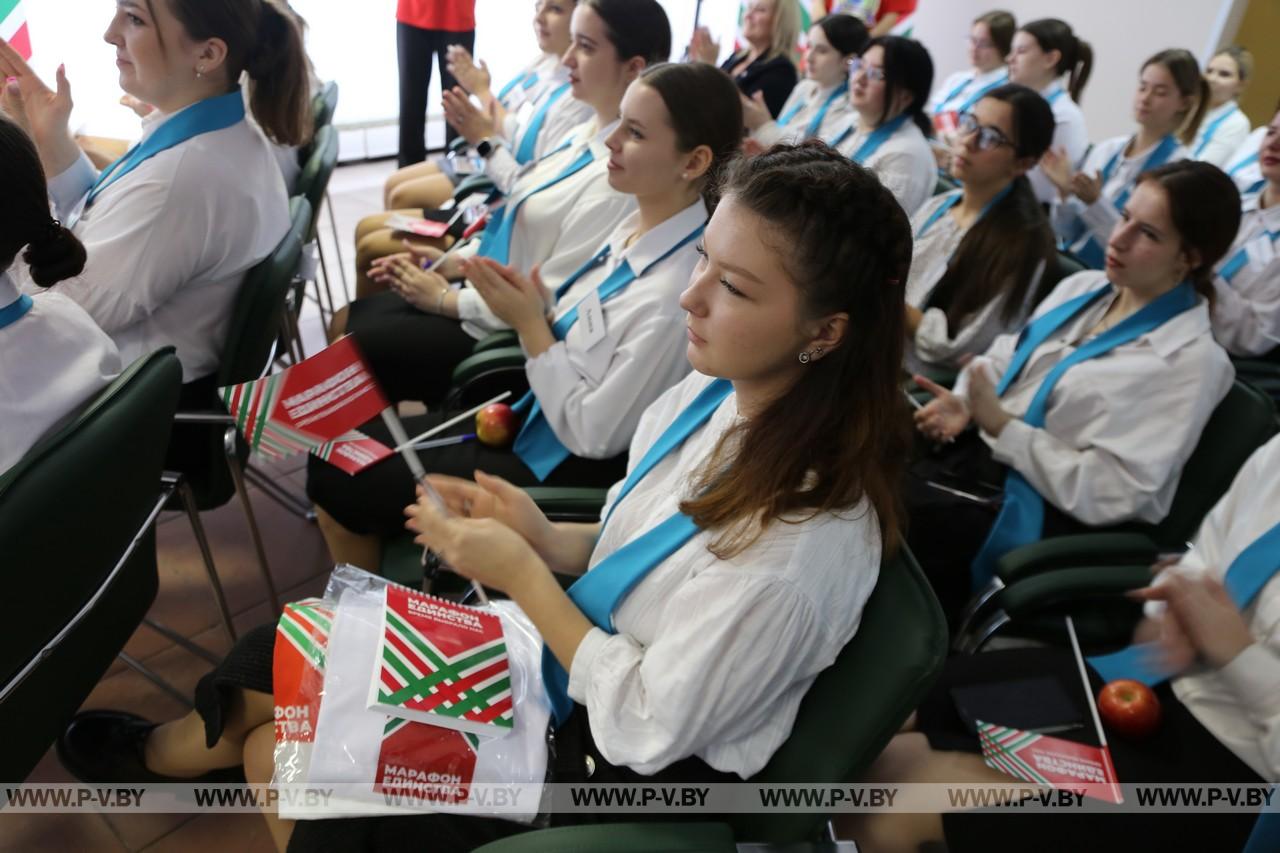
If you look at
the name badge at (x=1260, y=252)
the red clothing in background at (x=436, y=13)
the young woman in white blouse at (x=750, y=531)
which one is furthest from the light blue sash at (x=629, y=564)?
the red clothing in background at (x=436, y=13)

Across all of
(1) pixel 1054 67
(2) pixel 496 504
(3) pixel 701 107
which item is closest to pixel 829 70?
(1) pixel 1054 67

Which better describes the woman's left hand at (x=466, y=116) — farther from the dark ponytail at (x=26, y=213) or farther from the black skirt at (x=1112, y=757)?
the black skirt at (x=1112, y=757)

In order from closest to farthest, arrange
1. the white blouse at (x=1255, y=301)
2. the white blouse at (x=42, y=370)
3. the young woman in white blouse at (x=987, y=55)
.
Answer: the white blouse at (x=42, y=370), the white blouse at (x=1255, y=301), the young woman in white blouse at (x=987, y=55)

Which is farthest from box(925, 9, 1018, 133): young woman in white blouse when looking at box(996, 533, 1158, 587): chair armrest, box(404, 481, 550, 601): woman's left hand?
box(404, 481, 550, 601): woman's left hand

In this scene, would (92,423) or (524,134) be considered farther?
(524,134)

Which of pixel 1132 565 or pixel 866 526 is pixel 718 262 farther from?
pixel 1132 565

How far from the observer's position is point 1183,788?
1.24 m

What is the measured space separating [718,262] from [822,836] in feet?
2.54

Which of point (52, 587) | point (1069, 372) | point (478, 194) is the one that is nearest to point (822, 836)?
point (52, 587)

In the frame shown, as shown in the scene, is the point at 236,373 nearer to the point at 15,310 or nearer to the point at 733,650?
the point at 15,310

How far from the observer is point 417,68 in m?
4.59

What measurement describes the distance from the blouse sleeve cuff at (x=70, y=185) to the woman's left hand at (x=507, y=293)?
1054 millimetres

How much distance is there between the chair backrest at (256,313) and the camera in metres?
1.72

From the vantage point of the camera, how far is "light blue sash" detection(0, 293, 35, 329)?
49.9 inches
